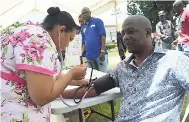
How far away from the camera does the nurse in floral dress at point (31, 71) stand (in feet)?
4.34

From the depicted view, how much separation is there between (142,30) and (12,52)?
3.26ft

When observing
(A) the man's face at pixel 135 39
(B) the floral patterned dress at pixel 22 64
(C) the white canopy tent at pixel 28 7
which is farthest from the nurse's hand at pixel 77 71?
(C) the white canopy tent at pixel 28 7

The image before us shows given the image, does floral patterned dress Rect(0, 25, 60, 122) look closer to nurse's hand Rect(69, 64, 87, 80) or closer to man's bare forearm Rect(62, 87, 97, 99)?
nurse's hand Rect(69, 64, 87, 80)

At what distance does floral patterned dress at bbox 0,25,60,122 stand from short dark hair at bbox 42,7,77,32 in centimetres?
11

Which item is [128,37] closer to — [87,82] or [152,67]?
[152,67]

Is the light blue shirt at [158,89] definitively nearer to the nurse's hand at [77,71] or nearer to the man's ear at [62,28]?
the nurse's hand at [77,71]

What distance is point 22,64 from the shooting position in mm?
1333

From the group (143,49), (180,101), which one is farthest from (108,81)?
(180,101)

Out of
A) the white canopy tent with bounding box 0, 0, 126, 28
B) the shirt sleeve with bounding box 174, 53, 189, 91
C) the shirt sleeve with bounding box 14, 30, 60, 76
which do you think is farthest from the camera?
the white canopy tent with bounding box 0, 0, 126, 28

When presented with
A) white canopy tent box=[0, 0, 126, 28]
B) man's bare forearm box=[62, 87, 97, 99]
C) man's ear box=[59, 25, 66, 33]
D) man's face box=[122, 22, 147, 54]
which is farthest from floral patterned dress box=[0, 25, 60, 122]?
white canopy tent box=[0, 0, 126, 28]

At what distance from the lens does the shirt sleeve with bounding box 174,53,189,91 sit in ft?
5.82

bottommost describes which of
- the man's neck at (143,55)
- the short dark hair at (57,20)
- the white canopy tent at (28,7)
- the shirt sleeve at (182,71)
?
the shirt sleeve at (182,71)

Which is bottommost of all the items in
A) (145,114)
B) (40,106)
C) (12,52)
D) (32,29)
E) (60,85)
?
(145,114)

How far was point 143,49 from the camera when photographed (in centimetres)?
203
